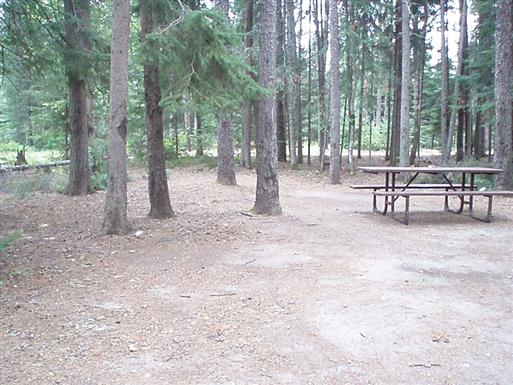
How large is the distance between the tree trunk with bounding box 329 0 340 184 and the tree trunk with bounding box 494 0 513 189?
501cm

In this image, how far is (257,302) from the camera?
4.41 meters

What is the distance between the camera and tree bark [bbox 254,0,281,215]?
8555mm

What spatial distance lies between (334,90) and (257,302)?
12.4 meters

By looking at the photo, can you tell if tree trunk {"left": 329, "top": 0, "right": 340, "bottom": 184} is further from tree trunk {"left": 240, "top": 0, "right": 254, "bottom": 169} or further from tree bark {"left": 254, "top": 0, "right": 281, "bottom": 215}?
tree bark {"left": 254, "top": 0, "right": 281, "bottom": 215}

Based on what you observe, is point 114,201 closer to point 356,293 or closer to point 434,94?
point 356,293

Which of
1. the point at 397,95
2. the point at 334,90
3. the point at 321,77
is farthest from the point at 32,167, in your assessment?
the point at 397,95

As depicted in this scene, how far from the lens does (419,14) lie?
21.8 metres

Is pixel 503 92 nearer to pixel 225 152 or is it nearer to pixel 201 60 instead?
pixel 225 152

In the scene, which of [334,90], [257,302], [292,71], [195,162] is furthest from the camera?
[195,162]

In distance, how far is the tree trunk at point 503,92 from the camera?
39.2 feet

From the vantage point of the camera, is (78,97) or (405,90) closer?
(78,97)

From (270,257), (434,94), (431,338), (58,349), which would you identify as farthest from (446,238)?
(434,94)

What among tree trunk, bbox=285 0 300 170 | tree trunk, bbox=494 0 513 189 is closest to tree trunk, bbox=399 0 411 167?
tree trunk, bbox=494 0 513 189

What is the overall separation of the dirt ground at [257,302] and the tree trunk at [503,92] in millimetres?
4855
